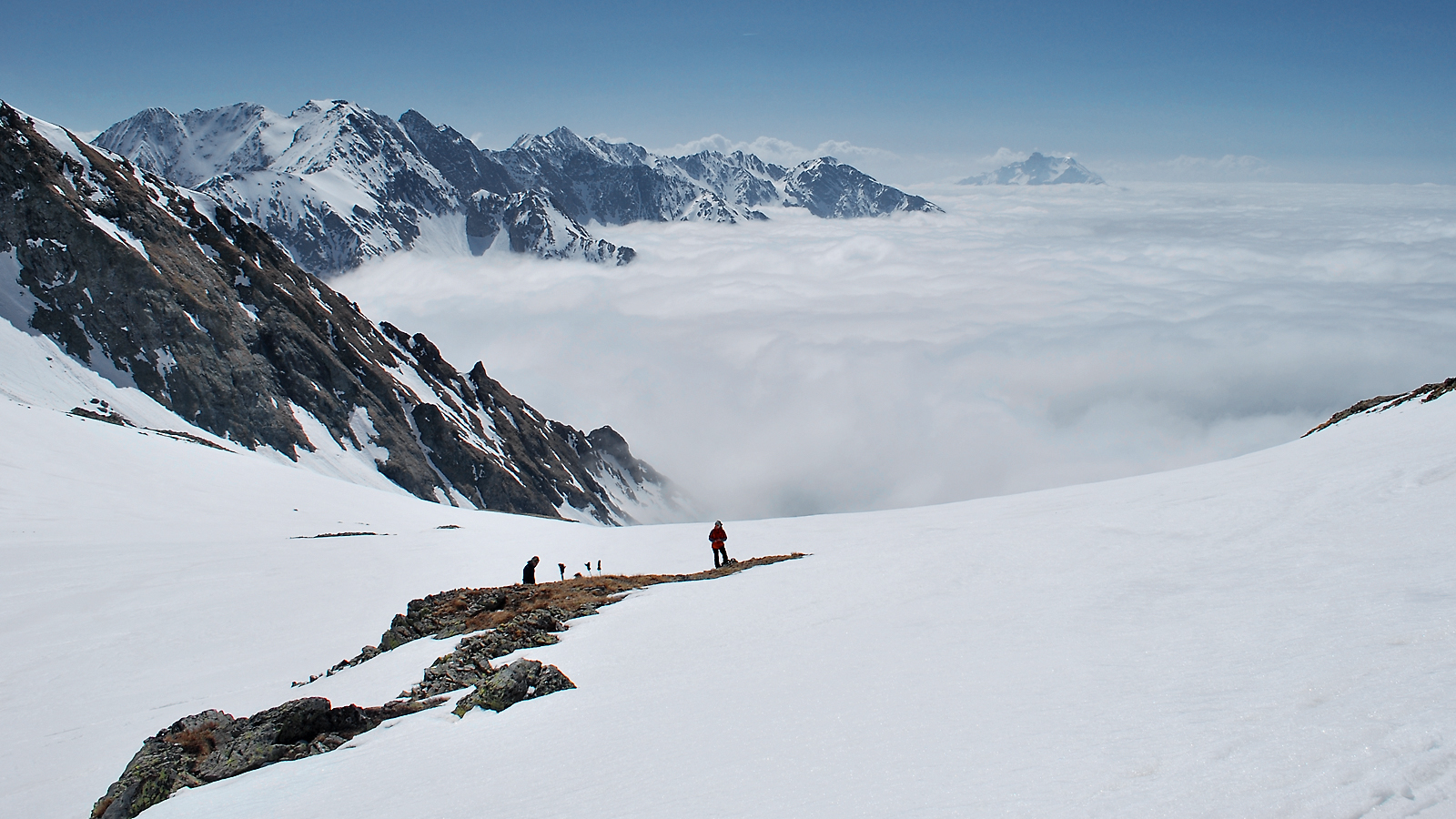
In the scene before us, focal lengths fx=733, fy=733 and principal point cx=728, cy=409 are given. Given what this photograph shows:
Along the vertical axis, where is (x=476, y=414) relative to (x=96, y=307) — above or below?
below

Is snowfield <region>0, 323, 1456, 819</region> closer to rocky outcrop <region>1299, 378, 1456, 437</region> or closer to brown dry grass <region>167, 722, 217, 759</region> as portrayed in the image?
brown dry grass <region>167, 722, 217, 759</region>

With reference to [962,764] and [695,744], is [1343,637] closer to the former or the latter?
[962,764]

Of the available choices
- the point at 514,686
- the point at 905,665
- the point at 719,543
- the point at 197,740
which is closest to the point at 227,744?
the point at 197,740

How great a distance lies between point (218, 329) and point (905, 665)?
132941mm

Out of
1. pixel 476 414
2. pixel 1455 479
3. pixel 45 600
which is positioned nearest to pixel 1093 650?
pixel 1455 479

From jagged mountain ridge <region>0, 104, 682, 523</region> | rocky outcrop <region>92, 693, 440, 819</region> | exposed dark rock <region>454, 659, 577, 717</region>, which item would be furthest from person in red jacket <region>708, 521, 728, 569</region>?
jagged mountain ridge <region>0, 104, 682, 523</region>

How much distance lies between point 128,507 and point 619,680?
3614cm

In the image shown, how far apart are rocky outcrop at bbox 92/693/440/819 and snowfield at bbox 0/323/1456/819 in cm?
49

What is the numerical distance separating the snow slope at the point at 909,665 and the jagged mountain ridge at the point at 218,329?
94.6 metres

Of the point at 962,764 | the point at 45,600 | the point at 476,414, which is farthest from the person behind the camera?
the point at 476,414

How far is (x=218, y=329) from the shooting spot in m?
114

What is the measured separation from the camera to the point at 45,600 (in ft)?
65.6

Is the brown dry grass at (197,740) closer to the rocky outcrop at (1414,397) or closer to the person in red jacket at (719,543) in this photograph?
the person in red jacket at (719,543)

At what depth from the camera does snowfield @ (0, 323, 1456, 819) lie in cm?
588
